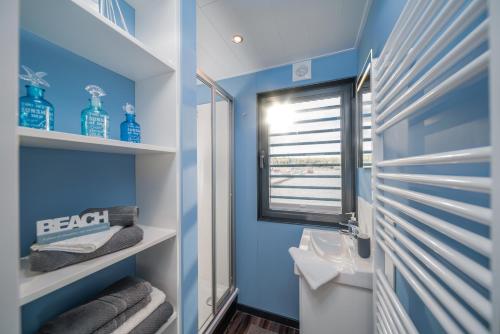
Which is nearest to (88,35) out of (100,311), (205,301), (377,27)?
(100,311)

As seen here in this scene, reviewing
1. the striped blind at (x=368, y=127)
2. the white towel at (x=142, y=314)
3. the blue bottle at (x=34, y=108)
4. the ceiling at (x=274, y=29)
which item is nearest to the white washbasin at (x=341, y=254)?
the striped blind at (x=368, y=127)

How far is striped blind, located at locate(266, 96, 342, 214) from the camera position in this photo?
1.54 m

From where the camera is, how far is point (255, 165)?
5.58 feet

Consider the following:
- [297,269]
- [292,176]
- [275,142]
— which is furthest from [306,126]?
[297,269]

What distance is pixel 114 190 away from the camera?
76 centimetres

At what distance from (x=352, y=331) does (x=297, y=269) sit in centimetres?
35

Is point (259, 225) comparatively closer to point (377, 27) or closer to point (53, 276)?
point (53, 276)

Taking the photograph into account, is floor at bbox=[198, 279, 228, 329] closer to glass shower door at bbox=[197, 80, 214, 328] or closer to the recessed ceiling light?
glass shower door at bbox=[197, 80, 214, 328]

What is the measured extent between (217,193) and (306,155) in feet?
2.97

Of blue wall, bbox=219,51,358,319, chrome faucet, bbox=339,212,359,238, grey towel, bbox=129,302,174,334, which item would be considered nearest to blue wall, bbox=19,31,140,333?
grey towel, bbox=129,302,174,334

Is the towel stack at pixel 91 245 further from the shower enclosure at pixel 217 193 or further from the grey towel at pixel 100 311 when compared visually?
the shower enclosure at pixel 217 193

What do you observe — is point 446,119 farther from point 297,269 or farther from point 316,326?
point 316,326

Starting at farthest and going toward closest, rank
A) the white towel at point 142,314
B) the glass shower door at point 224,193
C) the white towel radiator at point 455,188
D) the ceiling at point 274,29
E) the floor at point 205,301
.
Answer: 1. the glass shower door at point 224,193
2. the floor at point 205,301
3. the ceiling at point 274,29
4. the white towel at point 142,314
5. the white towel radiator at point 455,188

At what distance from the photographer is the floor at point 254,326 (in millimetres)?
1475
